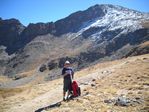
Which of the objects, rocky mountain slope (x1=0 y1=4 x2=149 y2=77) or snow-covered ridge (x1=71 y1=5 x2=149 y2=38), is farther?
snow-covered ridge (x1=71 y1=5 x2=149 y2=38)

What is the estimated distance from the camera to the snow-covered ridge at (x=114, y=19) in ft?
481

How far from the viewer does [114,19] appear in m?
164

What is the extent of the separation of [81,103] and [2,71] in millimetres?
158010

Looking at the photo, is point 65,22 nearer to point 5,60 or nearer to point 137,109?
point 5,60

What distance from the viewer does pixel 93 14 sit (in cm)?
19200

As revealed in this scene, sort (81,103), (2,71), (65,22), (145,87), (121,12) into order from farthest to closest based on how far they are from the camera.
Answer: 1. (65,22)
2. (121,12)
3. (2,71)
4. (145,87)
5. (81,103)

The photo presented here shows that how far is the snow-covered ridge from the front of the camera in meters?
147

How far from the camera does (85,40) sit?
159 m

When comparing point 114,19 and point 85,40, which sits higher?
point 114,19

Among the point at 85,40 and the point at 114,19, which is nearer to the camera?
the point at 85,40

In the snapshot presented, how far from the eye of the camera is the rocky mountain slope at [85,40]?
116m

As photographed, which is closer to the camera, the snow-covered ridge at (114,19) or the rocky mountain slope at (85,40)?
the rocky mountain slope at (85,40)

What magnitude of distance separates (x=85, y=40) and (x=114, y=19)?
21654 mm

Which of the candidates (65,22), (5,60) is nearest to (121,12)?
(65,22)
